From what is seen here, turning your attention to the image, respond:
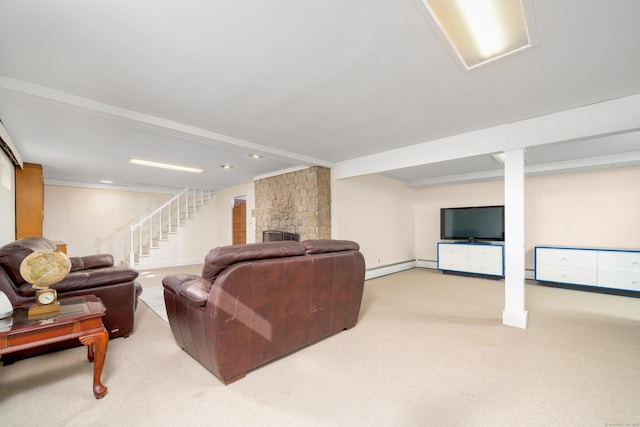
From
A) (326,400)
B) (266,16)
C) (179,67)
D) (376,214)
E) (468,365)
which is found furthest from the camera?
(376,214)

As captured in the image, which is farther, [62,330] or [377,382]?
[377,382]

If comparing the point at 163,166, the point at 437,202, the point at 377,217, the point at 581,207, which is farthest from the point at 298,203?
the point at 581,207

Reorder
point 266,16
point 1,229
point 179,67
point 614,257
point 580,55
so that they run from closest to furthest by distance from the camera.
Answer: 1. point 266,16
2. point 580,55
3. point 179,67
4. point 1,229
5. point 614,257

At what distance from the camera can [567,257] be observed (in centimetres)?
457

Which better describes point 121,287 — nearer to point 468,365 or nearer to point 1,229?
point 1,229

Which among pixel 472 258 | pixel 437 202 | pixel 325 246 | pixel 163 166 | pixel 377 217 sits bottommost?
pixel 472 258

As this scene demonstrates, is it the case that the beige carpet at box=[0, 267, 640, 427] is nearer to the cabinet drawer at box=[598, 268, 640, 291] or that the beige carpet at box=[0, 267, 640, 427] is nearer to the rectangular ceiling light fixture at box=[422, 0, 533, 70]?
the cabinet drawer at box=[598, 268, 640, 291]

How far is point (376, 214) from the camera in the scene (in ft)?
19.1

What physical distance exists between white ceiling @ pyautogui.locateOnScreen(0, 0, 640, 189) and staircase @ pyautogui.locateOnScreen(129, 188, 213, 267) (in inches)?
148

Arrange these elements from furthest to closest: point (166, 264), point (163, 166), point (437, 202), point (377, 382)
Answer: point (166, 264) < point (437, 202) < point (163, 166) < point (377, 382)

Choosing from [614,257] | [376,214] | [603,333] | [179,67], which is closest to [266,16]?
[179,67]

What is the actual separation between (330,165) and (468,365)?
3682mm

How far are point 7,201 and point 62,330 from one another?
4.01m

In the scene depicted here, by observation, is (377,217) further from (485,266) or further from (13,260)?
(13,260)
